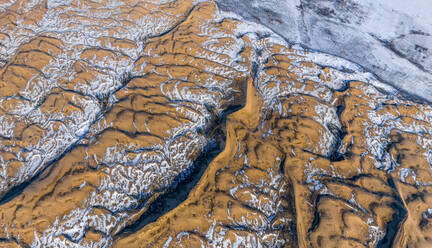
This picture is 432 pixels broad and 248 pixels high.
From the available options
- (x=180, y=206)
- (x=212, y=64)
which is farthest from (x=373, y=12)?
(x=180, y=206)

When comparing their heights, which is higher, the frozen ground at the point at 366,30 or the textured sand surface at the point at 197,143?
the frozen ground at the point at 366,30

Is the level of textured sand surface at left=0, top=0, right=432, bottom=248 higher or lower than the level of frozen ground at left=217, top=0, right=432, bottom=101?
lower

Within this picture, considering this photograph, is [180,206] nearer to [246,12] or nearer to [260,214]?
[260,214]

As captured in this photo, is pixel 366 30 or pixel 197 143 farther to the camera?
pixel 366 30

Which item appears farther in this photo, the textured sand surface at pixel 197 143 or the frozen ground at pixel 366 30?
the frozen ground at pixel 366 30

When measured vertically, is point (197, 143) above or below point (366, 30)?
below

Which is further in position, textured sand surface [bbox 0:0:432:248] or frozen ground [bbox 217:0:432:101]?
frozen ground [bbox 217:0:432:101]
